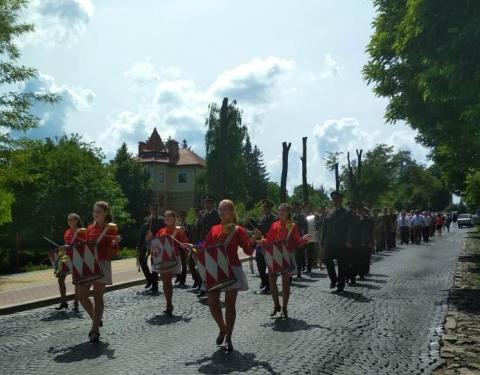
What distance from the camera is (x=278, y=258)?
9.69 m

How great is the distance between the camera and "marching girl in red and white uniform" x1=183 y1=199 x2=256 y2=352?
7266 millimetres

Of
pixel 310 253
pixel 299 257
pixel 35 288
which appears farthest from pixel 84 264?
pixel 310 253

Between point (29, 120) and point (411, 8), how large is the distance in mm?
11411

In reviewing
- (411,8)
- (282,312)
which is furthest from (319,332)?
(411,8)

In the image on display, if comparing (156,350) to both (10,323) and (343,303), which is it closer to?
(10,323)

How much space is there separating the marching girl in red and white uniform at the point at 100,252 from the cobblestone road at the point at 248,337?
43 cm

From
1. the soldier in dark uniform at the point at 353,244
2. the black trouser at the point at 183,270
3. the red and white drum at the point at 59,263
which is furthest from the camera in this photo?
the black trouser at the point at 183,270

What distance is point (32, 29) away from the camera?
18312mm

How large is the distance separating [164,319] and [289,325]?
199 cm

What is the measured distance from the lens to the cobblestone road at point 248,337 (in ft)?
21.5

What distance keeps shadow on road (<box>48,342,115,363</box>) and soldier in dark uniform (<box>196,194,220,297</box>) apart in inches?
199

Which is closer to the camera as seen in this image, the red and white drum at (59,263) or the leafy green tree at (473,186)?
the red and white drum at (59,263)

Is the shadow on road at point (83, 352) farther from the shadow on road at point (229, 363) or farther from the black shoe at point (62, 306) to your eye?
the black shoe at point (62, 306)

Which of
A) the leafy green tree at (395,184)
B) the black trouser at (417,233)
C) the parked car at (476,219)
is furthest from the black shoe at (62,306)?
the parked car at (476,219)
